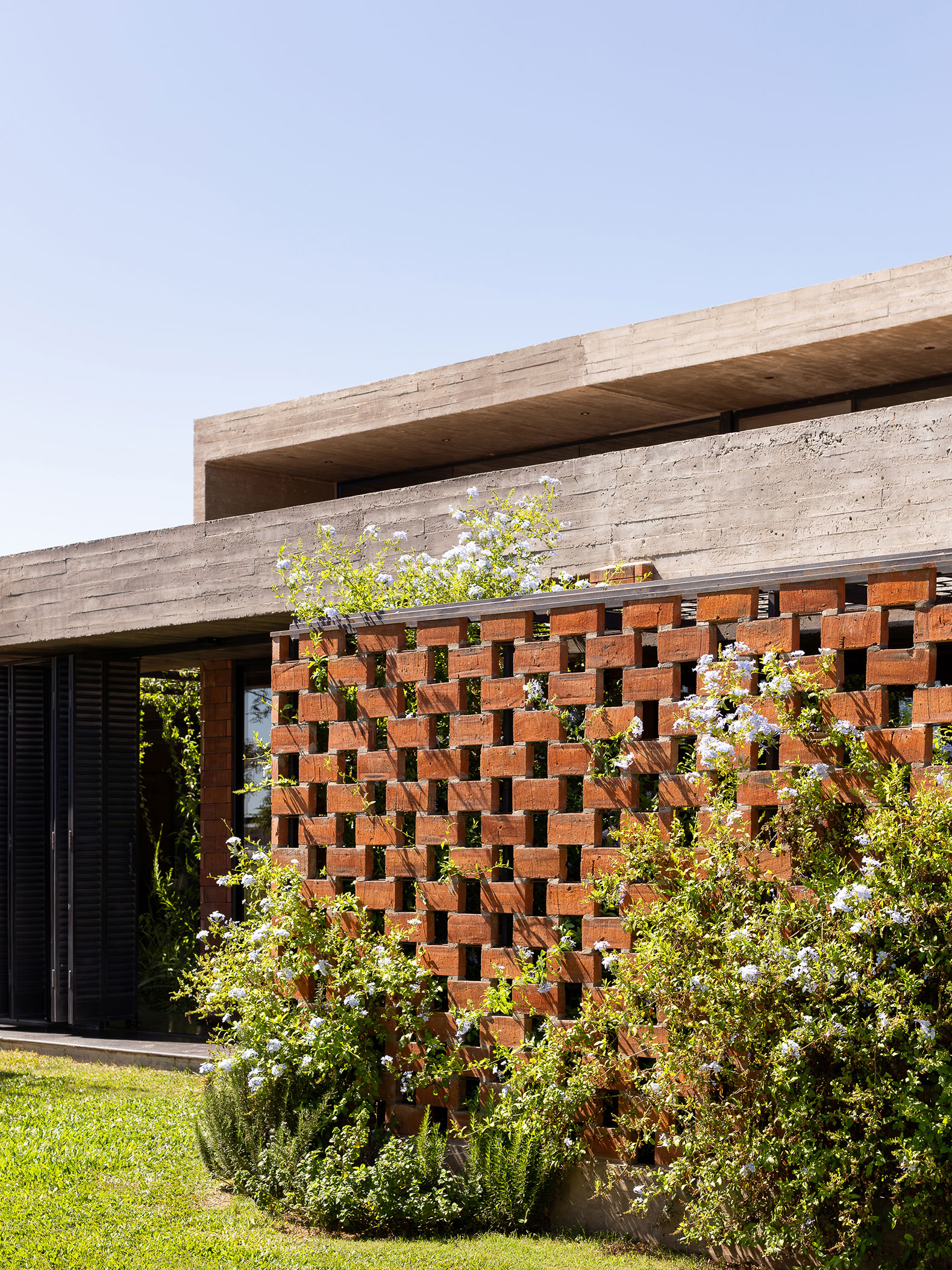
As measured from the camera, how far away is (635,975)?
6012mm

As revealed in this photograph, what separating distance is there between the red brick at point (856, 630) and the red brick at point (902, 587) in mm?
61

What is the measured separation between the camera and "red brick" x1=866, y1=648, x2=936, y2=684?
17.9ft

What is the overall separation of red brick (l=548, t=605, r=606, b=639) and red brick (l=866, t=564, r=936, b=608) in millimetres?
1331

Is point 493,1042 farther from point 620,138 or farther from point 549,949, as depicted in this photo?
point 620,138

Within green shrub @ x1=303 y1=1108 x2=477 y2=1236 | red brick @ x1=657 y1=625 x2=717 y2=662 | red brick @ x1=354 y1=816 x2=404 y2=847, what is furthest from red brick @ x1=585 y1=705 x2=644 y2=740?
green shrub @ x1=303 y1=1108 x2=477 y2=1236

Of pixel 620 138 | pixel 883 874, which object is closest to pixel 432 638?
pixel 883 874

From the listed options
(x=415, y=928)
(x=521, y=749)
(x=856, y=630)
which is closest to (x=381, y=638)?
(x=521, y=749)

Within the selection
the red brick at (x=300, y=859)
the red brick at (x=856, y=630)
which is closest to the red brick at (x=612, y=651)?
the red brick at (x=856, y=630)

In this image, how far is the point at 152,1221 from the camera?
6.38 metres

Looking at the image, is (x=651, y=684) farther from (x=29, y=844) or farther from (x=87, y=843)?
(x=29, y=844)

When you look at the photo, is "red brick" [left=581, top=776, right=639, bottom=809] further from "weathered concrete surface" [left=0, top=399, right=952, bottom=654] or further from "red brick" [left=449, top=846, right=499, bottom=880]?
"weathered concrete surface" [left=0, top=399, right=952, bottom=654]

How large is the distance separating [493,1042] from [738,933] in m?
1.65

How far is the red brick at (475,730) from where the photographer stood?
680cm

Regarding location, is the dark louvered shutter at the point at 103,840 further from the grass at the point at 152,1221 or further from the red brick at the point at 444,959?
the red brick at the point at 444,959
